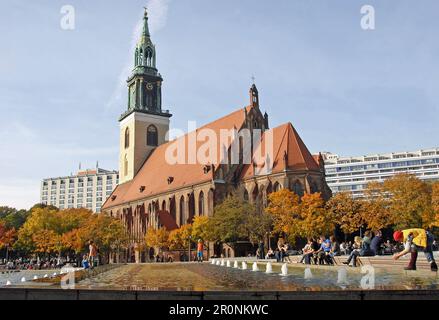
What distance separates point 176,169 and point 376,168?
9636cm

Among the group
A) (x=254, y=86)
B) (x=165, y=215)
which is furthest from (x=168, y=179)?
(x=254, y=86)

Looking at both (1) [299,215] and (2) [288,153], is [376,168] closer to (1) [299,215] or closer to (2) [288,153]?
(2) [288,153]

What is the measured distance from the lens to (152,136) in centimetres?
9650

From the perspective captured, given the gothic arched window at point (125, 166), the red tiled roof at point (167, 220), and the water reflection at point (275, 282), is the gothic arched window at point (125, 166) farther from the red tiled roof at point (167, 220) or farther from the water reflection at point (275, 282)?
the water reflection at point (275, 282)

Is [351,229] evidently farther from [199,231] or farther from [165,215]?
[165,215]

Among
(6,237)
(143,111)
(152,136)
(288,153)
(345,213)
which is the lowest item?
(6,237)

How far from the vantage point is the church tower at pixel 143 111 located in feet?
307

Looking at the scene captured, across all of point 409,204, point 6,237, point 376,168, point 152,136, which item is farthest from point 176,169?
point 376,168

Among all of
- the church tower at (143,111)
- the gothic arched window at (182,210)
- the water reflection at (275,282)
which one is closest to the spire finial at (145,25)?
the church tower at (143,111)

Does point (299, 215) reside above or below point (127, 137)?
below

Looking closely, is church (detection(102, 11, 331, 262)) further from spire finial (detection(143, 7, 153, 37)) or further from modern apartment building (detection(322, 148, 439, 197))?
modern apartment building (detection(322, 148, 439, 197))

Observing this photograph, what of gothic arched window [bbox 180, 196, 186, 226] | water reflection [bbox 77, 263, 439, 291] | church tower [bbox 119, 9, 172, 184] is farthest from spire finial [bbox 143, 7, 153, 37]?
water reflection [bbox 77, 263, 439, 291]

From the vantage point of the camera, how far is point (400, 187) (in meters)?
56.3
